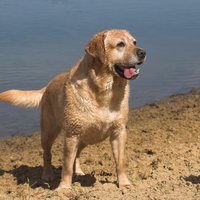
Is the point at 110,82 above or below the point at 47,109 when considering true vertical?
above

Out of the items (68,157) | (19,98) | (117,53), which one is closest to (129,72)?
(117,53)

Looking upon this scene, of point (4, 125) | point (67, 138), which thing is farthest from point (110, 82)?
point (4, 125)

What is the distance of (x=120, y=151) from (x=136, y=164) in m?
1.05

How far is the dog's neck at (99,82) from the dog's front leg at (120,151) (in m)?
0.41

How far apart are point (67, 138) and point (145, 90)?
7517 mm

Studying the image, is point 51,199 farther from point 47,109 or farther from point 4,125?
point 4,125

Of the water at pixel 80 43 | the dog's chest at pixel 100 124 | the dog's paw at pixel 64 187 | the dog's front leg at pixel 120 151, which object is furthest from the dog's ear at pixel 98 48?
the water at pixel 80 43

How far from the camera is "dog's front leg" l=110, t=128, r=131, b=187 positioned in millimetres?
6387

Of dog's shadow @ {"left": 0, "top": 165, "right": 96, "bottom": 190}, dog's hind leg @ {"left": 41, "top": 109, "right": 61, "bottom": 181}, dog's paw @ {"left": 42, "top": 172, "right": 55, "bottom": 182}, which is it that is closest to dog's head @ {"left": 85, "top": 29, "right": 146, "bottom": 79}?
dog's hind leg @ {"left": 41, "top": 109, "right": 61, "bottom": 181}

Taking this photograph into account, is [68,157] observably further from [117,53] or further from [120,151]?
[117,53]

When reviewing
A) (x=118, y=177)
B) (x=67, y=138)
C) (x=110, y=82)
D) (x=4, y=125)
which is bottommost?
(x=4, y=125)

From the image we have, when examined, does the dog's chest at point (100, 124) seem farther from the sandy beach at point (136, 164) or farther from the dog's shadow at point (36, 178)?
the dog's shadow at point (36, 178)

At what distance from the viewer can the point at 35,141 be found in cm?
1016

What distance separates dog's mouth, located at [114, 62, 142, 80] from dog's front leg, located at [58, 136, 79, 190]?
927mm
